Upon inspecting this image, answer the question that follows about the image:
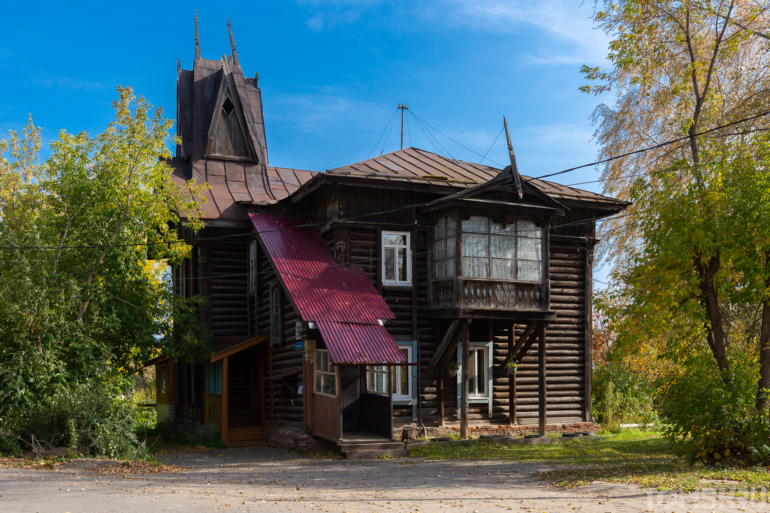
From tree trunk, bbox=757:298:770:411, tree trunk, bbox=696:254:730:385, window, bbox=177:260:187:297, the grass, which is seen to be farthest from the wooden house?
tree trunk, bbox=757:298:770:411

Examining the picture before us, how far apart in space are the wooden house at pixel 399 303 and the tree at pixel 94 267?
2.24 meters

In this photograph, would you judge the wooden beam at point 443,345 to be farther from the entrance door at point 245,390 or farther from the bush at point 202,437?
the bush at point 202,437

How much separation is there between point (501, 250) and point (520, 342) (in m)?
2.95

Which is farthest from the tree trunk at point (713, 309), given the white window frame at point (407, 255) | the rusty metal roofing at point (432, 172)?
the white window frame at point (407, 255)

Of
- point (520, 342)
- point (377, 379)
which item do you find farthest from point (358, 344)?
point (520, 342)

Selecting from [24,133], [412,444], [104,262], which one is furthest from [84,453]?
[24,133]

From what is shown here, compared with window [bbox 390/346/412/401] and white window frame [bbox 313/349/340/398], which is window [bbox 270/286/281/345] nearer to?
white window frame [bbox 313/349/340/398]

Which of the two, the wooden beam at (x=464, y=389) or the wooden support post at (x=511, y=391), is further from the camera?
the wooden support post at (x=511, y=391)

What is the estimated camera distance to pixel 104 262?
20109 mm

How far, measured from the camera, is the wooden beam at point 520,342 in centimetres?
2059

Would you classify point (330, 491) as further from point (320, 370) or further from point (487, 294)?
point (487, 294)

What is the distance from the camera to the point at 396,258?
67.5 feet

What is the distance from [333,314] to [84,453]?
6.59 meters

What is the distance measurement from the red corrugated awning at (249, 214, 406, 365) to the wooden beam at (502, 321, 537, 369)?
456 cm
